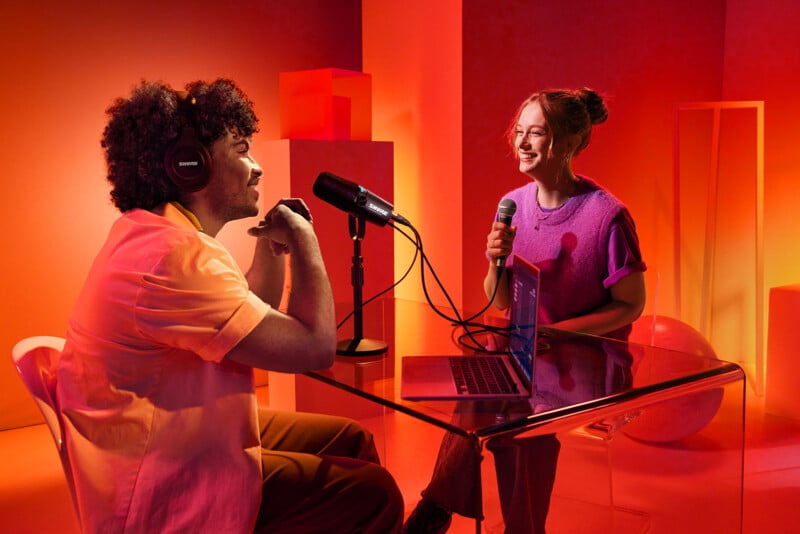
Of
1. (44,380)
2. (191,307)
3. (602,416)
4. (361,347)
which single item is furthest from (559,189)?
(44,380)

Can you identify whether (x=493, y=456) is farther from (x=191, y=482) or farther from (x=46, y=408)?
(x=46, y=408)

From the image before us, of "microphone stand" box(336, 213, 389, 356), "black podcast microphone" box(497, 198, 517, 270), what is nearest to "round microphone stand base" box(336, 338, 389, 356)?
"microphone stand" box(336, 213, 389, 356)

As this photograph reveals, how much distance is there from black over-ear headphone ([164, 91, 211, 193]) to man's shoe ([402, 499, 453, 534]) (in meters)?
0.98

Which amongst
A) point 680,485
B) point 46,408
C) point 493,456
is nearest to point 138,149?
point 46,408

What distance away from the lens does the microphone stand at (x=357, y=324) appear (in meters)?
1.84

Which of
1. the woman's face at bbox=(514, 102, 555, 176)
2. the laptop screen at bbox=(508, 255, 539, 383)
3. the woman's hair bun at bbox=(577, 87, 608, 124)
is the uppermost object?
the woman's hair bun at bbox=(577, 87, 608, 124)

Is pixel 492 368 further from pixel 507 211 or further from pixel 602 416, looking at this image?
pixel 507 211

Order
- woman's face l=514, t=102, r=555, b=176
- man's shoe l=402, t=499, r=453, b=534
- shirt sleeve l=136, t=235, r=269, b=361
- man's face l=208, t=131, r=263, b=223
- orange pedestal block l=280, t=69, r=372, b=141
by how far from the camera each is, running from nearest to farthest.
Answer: shirt sleeve l=136, t=235, r=269, b=361
man's face l=208, t=131, r=263, b=223
man's shoe l=402, t=499, r=453, b=534
woman's face l=514, t=102, r=555, b=176
orange pedestal block l=280, t=69, r=372, b=141

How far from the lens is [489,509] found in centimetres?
215

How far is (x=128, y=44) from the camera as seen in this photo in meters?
3.56

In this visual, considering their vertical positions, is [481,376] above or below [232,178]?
below

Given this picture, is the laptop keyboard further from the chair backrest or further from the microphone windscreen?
the chair backrest

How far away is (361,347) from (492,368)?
1.33ft

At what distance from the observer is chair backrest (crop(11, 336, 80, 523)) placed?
1356mm
